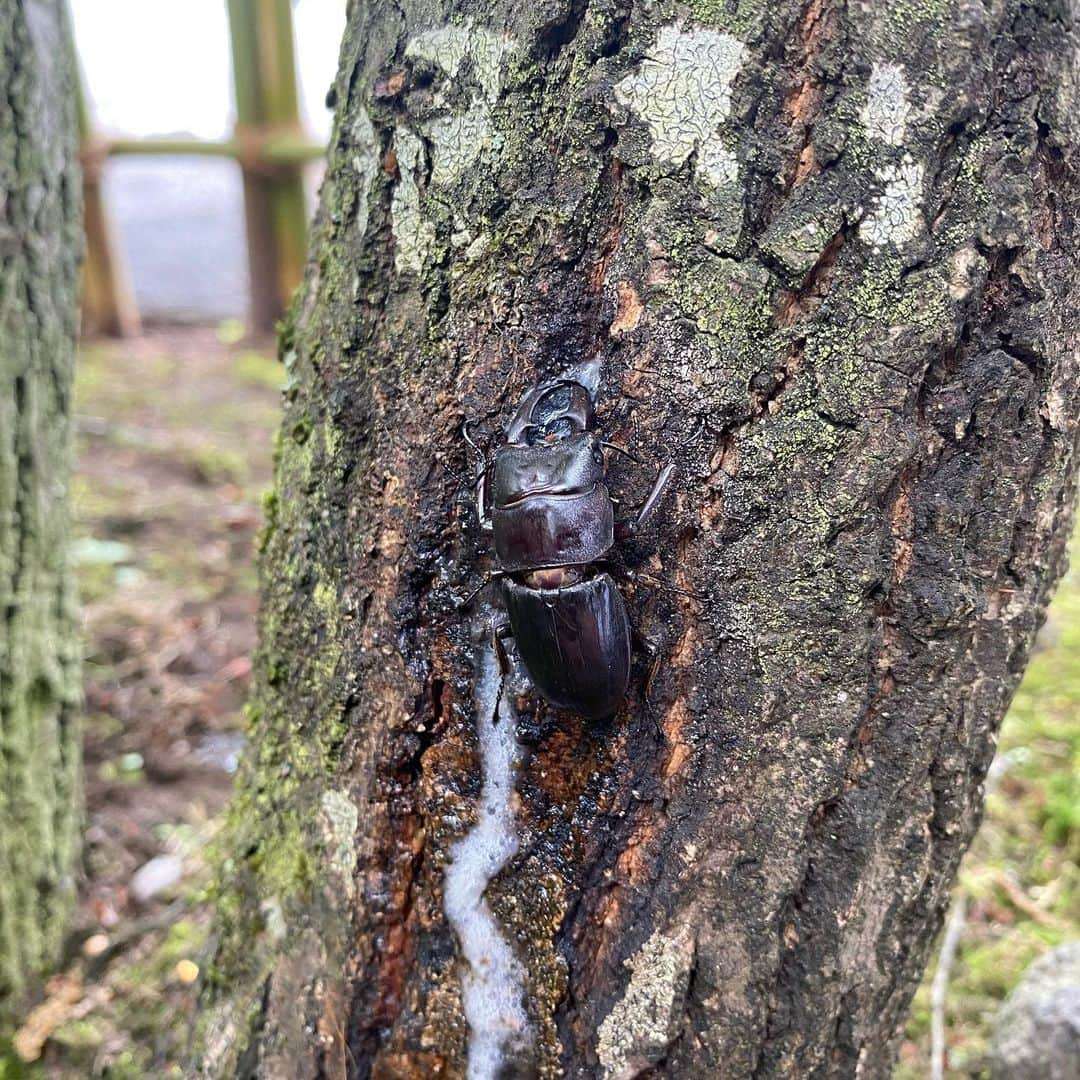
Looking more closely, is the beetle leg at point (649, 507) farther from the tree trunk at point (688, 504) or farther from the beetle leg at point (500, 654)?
the beetle leg at point (500, 654)

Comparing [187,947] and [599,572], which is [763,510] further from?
[187,947]

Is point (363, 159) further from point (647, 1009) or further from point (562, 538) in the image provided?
point (647, 1009)

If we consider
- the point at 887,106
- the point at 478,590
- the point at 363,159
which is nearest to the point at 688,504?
the point at 478,590

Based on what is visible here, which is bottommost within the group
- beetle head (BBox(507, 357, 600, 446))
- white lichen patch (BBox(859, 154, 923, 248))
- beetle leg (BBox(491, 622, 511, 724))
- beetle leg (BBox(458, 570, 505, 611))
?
beetle leg (BBox(491, 622, 511, 724))

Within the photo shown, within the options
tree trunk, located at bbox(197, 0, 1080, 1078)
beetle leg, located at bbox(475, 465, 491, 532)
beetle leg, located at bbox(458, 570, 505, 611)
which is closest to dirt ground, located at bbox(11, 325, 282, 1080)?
tree trunk, located at bbox(197, 0, 1080, 1078)

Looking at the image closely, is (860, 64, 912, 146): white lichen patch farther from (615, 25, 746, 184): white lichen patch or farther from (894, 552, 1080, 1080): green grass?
(894, 552, 1080, 1080): green grass

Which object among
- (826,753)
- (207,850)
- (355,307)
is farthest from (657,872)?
(207,850)
